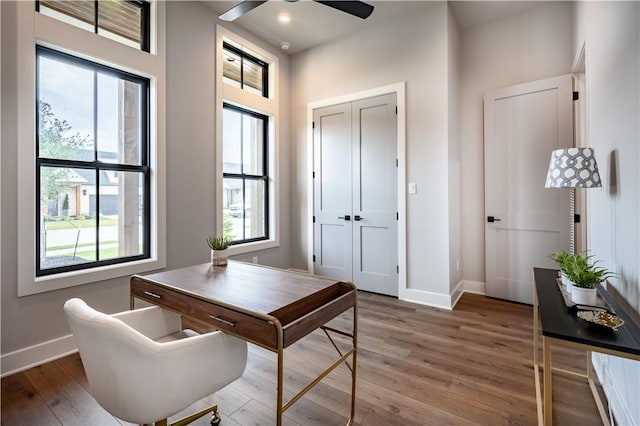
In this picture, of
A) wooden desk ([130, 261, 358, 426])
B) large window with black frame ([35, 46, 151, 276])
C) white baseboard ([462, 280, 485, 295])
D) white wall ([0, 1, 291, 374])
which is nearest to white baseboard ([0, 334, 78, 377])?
white wall ([0, 1, 291, 374])

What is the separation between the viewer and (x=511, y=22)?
3447 millimetres

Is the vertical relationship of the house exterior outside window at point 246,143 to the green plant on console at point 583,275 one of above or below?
above

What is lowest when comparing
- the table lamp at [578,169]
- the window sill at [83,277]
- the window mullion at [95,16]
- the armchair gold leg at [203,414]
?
the armchair gold leg at [203,414]

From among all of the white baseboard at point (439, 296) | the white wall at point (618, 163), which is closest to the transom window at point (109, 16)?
the white wall at point (618, 163)

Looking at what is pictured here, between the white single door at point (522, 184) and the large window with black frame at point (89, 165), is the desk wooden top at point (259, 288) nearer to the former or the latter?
the large window with black frame at point (89, 165)

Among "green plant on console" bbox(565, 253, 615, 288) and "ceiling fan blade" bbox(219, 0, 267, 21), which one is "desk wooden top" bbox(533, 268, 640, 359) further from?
"ceiling fan blade" bbox(219, 0, 267, 21)

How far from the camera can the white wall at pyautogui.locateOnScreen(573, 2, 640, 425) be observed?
134cm

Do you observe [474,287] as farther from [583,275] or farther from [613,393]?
[583,275]

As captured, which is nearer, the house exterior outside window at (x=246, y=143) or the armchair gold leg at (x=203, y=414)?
the armchair gold leg at (x=203, y=414)

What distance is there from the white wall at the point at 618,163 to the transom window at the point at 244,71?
3.37m

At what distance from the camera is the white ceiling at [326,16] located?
3.21 meters

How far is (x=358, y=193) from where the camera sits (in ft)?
12.6

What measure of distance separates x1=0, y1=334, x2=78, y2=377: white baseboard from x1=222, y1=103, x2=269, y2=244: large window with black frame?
1721mm

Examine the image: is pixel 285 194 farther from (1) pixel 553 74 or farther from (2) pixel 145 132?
(1) pixel 553 74
